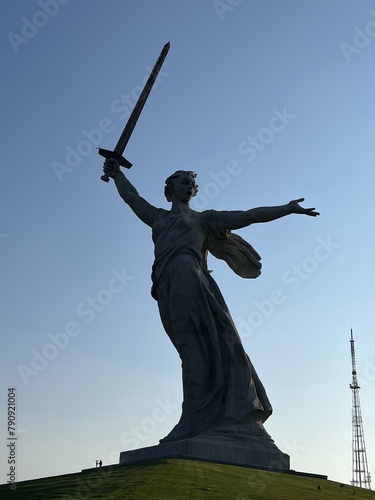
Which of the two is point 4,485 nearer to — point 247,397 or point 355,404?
point 247,397

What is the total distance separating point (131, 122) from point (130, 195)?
5.53ft

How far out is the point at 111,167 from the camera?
19.5 metres

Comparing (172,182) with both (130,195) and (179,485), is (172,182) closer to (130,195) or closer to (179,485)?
(130,195)

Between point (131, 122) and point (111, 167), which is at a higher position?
point (131, 122)

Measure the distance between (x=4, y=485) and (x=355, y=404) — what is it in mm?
13228

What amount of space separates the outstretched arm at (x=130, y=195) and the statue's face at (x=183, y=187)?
824mm

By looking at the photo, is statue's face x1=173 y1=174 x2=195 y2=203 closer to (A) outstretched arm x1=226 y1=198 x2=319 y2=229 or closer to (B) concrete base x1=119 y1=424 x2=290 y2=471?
(A) outstretched arm x1=226 y1=198 x2=319 y2=229

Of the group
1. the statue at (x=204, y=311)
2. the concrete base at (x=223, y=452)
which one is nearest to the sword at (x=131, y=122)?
the statue at (x=204, y=311)

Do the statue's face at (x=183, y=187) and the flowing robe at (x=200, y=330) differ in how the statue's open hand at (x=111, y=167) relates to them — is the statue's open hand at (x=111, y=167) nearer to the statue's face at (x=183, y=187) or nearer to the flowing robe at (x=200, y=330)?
the statue's face at (x=183, y=187)

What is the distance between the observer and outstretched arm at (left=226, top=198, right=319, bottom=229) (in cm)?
1711

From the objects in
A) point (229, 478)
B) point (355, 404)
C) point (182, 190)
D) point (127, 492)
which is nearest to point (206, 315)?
point (182, 190)

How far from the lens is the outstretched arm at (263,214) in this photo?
1711cm

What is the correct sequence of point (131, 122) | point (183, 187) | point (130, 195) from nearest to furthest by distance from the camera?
point (183, 187)
point (131, 122)
point (130, 195)

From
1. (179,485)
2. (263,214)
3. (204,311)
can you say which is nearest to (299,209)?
(263,214)
